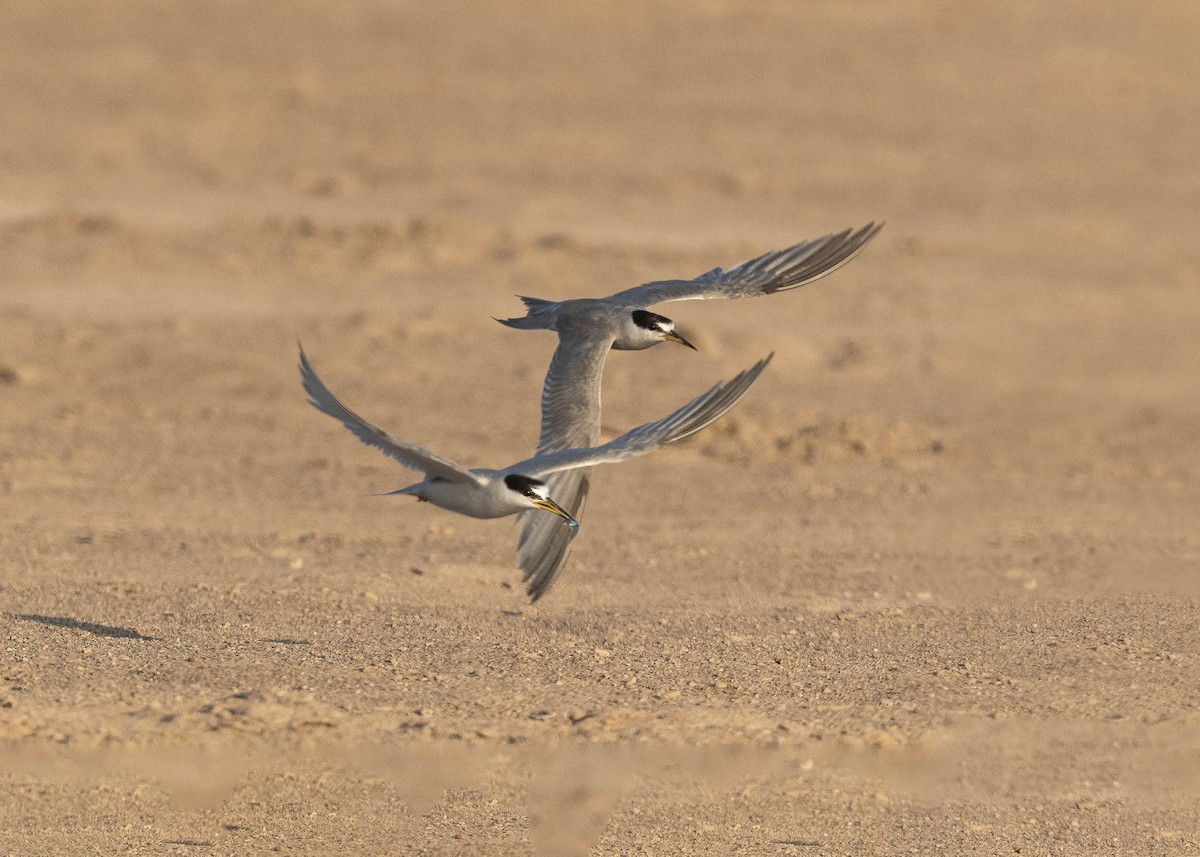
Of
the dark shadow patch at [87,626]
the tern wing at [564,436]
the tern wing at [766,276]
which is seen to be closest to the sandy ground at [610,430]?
the dark shadow patch at [87,626]

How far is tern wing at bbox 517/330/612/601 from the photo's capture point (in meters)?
9.24

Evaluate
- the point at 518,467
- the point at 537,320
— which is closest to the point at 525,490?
the point at 518,467

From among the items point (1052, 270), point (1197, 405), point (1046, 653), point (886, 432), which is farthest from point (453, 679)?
point (1052, 270)

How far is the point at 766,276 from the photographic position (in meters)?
9.94

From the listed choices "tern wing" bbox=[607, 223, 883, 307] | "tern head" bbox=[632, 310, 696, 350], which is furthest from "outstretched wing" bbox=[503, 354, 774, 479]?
"tern wing" bbox=[607, 223, 883, 307]

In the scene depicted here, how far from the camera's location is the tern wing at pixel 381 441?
7.28 m

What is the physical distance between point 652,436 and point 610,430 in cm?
584

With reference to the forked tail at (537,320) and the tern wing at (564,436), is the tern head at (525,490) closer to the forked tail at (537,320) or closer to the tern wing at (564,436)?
the tern wing at (564,436)

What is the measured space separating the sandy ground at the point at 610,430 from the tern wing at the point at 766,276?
1.72 meters

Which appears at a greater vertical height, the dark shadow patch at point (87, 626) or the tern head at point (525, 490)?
the tern head at point (525, 490)

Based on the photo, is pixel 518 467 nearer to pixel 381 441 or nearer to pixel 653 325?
pixel 381 441

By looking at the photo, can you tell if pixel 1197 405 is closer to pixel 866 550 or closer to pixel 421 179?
pixel 866 550

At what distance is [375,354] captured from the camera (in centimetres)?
1596

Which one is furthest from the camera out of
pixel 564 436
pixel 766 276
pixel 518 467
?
pixel 766 276
